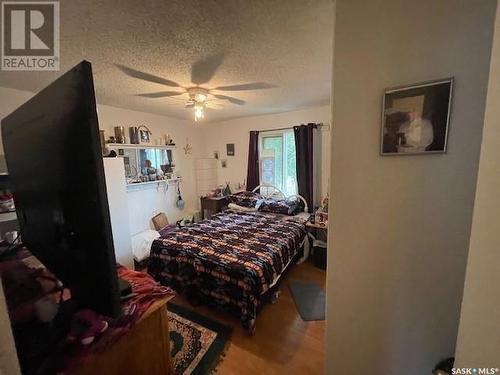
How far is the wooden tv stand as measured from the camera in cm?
73

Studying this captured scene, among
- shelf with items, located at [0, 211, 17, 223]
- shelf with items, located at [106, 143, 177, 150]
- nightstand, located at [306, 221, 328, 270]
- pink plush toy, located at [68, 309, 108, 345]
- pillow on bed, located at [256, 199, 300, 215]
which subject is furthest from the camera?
pillow on bed, located at [256, 199, 300, 215]

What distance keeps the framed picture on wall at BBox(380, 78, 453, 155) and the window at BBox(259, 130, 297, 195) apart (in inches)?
113

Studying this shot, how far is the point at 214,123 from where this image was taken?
4590 millimetres

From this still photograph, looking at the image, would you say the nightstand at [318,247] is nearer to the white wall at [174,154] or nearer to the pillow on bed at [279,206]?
the pillow on bed at [279,206]

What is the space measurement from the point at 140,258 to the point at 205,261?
1406mm

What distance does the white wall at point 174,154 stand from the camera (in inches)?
120

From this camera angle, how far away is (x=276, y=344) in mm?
1746

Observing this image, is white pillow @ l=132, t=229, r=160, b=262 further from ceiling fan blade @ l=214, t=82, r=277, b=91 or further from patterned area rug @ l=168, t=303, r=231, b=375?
ceiling fan blade @ l=214, t=82, r=277, b=91

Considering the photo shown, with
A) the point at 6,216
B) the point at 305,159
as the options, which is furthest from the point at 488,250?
the point at 305,159

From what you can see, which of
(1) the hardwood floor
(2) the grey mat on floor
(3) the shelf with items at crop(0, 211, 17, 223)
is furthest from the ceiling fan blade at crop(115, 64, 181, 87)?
(2) the grey mat on floor

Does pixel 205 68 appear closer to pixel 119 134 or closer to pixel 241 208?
pixel 119 134

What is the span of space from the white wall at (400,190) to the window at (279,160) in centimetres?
274

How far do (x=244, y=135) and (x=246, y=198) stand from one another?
132 centimetres

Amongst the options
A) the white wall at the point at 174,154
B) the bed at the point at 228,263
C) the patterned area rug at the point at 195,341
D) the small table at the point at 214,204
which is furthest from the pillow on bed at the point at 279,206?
the patterned area rug at the point at 195,341
